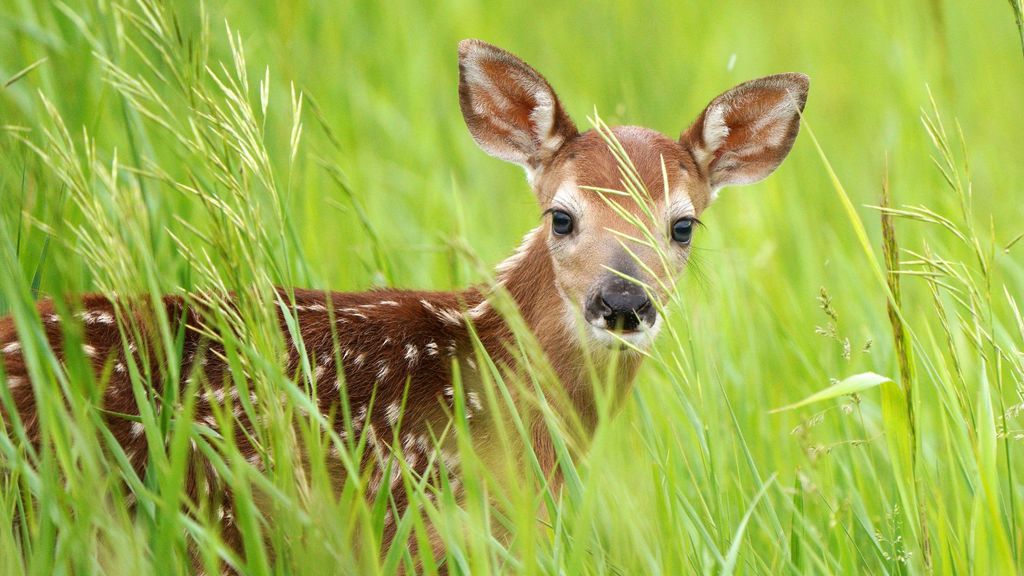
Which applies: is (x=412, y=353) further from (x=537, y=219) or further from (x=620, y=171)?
(x=537, y=219)

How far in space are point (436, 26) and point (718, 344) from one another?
3312 millimetres

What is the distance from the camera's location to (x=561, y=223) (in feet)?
13.1

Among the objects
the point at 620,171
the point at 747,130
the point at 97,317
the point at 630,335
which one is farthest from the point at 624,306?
the point at 97,317

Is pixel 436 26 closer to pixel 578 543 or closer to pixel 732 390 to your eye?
pixel 732 390

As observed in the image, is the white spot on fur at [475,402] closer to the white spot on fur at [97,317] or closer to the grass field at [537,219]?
the grass field at [537,219]

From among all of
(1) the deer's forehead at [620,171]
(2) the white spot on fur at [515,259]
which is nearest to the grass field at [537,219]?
(2) the white spot on fur at [515,259]

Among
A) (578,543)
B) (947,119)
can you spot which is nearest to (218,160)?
(578,543)

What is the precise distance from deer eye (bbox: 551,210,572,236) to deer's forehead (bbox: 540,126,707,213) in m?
0.05

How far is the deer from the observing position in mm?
3438

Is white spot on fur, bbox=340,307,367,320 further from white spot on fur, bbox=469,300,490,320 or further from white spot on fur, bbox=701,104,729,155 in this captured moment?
white spot on fur, bbox=701,104,729,155

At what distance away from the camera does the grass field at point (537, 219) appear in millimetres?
2406

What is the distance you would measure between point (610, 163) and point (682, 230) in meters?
0.32

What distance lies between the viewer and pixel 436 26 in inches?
280

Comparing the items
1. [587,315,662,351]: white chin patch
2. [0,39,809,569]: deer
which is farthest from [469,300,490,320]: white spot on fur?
[587,315,662,351]: white chin patch
